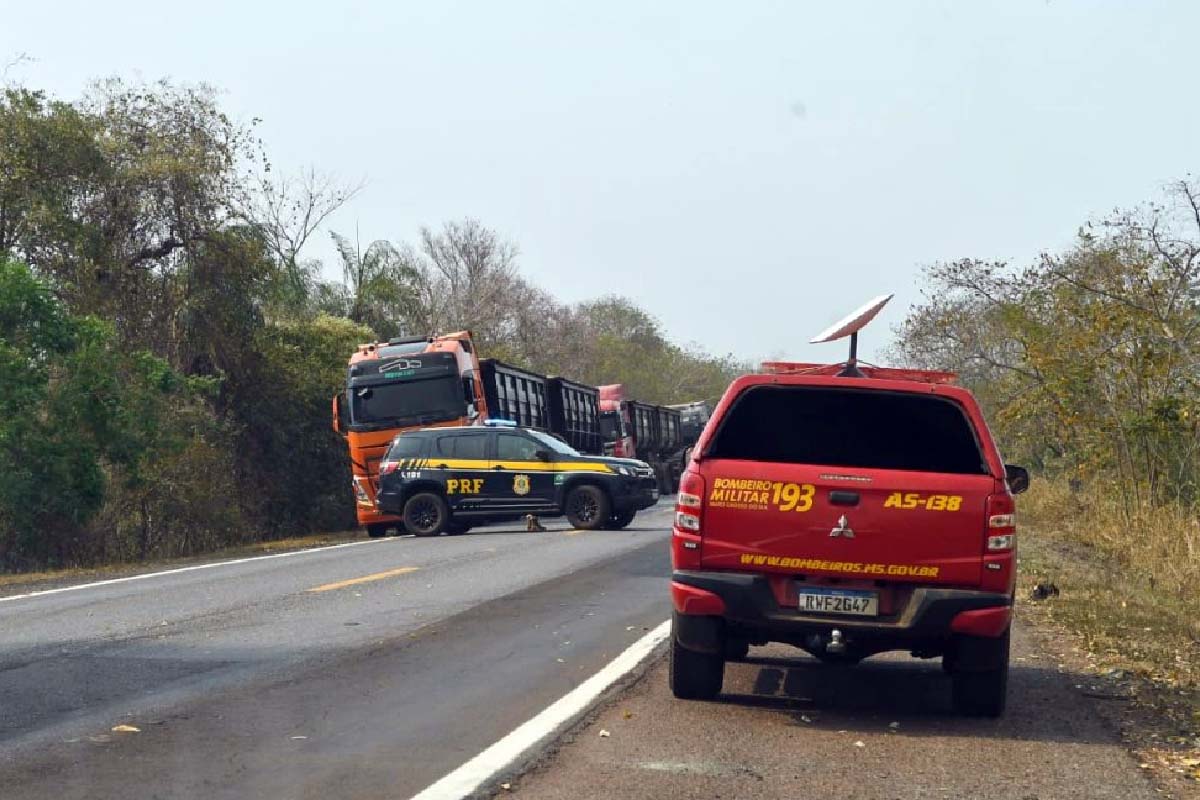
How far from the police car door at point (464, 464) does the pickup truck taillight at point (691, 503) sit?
17.7 m

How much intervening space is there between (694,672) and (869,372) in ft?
6.43

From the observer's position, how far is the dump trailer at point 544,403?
3219 cm

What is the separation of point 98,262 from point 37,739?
29002 millimetres

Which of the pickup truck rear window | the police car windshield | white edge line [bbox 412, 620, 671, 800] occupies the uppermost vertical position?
the pickup truck rear window

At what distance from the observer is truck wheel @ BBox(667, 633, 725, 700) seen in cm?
823

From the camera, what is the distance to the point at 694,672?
8273 mm

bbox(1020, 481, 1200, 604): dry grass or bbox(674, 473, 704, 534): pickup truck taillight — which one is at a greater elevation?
bbox(674, 473, 704, 534): pickup truck taillight

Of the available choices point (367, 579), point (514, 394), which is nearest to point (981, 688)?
point (367, 579)

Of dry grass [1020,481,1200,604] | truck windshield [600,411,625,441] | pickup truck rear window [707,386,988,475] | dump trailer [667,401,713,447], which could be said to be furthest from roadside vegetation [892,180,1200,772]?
dump trailer [667,401,713,447]

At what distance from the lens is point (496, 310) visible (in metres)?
69.6

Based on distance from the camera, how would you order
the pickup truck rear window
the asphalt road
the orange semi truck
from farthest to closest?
the orange semi truck < the pickup truck rear window < the asphalt road

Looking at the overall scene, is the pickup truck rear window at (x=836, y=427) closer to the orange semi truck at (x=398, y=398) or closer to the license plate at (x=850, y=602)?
the license plate at (x=850, y=602)

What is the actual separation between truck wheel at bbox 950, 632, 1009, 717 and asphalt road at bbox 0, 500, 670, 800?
2194 millimetres

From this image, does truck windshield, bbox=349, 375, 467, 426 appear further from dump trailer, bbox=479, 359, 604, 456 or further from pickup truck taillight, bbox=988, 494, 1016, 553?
pickup truck taillight, bbox=988, 494, 1016, 553
